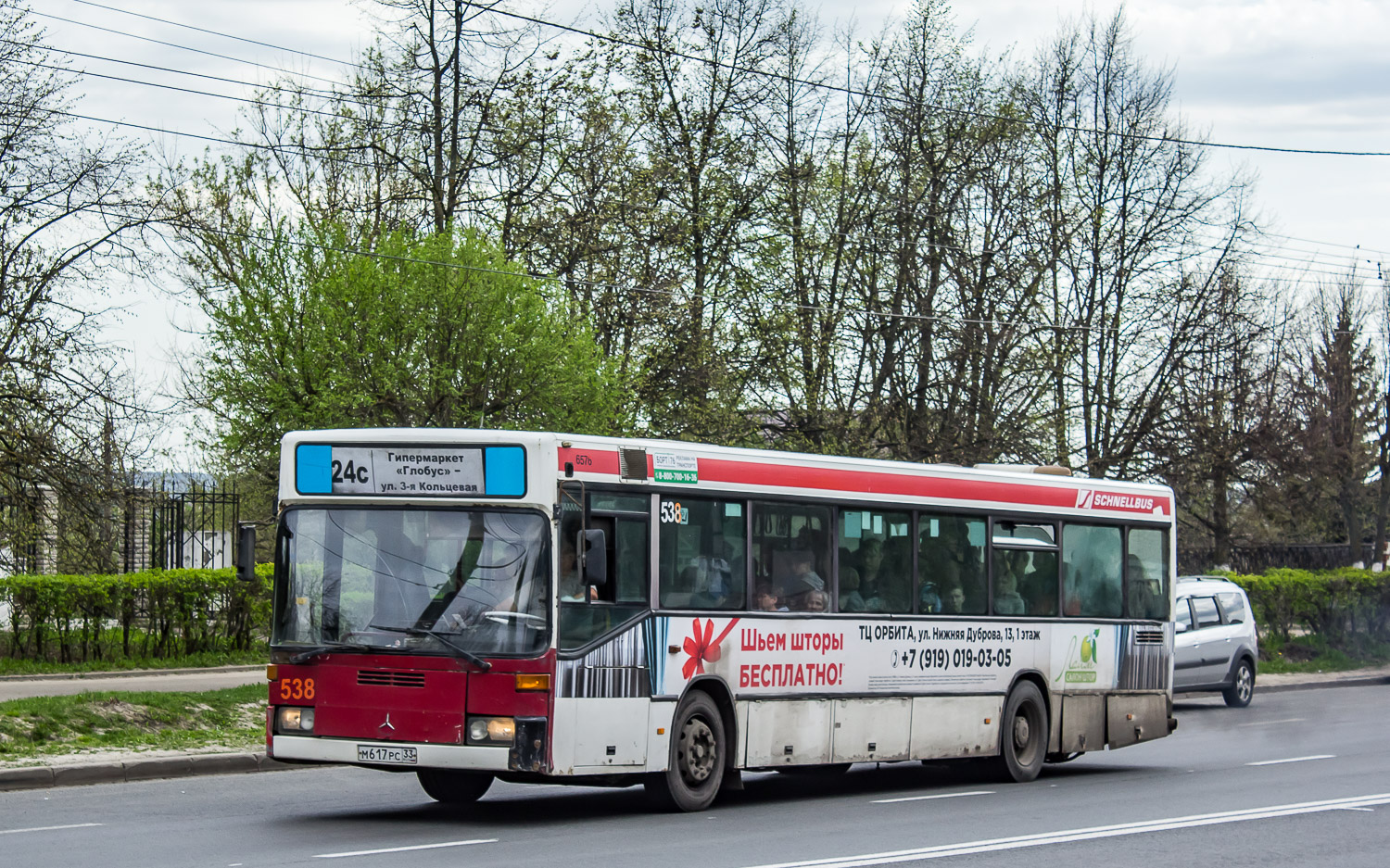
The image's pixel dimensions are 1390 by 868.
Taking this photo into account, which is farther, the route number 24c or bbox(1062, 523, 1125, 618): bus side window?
bbox(1062, 523, 1125, 618): bus side window

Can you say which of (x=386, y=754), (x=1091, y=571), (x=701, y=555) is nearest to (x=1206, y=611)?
(x=1091, y=571)

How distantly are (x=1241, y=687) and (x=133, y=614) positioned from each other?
17.6m

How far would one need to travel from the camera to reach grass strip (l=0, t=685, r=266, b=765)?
15477 mm

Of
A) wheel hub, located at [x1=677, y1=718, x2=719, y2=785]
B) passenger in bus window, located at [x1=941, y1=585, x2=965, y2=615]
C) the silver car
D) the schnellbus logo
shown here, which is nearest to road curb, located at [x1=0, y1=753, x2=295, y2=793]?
wheel hub, located at [x1=677, y1=718, x2=719, y2=785]

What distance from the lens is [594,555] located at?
1109 centimetres

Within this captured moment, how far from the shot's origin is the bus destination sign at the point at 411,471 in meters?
11.4

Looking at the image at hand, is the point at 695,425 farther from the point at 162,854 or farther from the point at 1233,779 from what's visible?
the point at 162,854

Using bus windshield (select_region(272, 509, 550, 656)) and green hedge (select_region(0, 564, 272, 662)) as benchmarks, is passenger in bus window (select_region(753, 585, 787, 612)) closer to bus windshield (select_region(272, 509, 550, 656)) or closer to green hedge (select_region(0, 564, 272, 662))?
bus windshield (select_region(272, 509, 550, 656))

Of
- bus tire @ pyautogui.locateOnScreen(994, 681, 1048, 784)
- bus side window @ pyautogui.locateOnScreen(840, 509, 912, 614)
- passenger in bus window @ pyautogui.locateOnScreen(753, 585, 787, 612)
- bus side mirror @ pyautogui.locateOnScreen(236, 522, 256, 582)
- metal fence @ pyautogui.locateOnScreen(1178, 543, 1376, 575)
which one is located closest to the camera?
bus side mirror @ pyautogui.locateOnScreen(236, 522, 256, 582)

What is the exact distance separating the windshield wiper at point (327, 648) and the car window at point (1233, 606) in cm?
1949

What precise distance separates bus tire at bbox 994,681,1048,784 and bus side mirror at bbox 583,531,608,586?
19.5 ft

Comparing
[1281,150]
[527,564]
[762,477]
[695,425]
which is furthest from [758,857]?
[1281,150]

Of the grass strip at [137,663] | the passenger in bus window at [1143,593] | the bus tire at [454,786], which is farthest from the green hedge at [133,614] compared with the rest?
the passenger in bus window at [1143,593]

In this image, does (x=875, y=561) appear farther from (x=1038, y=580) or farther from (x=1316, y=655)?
(x=1316, y=655)
